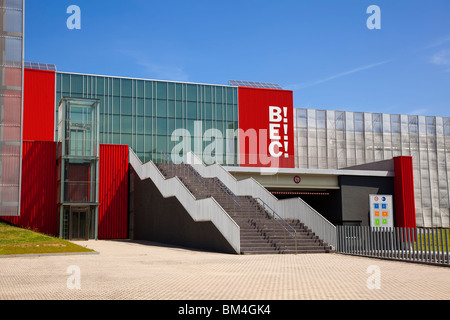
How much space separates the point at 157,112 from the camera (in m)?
52.7

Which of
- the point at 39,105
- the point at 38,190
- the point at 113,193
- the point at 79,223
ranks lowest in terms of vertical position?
the point at 79,223

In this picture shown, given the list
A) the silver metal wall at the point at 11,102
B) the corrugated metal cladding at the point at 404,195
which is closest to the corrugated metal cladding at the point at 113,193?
the silver metal wall at the point at 11,102

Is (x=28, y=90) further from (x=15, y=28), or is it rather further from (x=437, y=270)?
(x=437, y=270)

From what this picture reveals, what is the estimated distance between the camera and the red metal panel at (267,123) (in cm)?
5431

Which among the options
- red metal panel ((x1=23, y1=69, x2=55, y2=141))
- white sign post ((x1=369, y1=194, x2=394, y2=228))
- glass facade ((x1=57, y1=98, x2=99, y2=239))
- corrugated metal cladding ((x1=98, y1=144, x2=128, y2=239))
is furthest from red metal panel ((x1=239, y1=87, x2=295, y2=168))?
white sign post ((x1=369, y1=194, x2=394, y2=228))

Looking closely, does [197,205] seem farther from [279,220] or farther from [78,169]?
[78,169]

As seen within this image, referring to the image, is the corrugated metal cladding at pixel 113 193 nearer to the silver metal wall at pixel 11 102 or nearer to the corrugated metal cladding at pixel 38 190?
the corrugated metal cladding at pixel 38 190

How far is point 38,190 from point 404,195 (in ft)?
86.3

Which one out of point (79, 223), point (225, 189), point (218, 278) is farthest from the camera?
point (79, 223)

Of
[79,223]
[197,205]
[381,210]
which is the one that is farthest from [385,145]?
[197,205]

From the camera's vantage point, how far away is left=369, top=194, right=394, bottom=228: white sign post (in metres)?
27.3

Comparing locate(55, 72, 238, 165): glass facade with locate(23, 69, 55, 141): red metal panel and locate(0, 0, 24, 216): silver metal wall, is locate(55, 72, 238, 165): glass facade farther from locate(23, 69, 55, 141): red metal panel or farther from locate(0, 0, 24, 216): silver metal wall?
locate(0, 0, 24, 216): silver metal wall

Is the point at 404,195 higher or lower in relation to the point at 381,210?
higher
